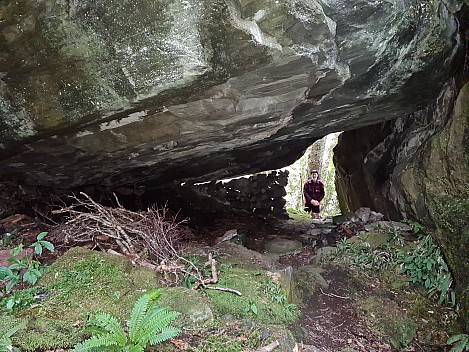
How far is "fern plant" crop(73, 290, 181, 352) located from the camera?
2.77 m

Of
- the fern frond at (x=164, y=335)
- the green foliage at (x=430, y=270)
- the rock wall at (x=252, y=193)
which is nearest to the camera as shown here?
the fern frond at (x=164, y=335)

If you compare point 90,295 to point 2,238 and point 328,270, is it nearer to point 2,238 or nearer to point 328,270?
point 2,238

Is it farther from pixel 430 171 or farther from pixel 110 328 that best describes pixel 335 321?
pixel 110 328

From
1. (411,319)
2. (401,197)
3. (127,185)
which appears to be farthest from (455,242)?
(127,185)

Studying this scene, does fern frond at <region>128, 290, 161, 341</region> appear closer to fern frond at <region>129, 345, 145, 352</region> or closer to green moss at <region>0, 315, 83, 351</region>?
fern frond at <region>129, 345, 145, 352</region>

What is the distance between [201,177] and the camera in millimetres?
9164

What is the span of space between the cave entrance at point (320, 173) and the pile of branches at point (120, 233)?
11.1 meters

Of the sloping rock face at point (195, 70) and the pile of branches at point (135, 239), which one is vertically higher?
the sloping rock face at point (195, 70)

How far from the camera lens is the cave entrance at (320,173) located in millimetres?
17109

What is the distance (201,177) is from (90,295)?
18.4 ft

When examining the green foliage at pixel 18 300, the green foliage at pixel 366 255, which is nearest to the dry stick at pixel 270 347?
the green foliage at pixel 18 300

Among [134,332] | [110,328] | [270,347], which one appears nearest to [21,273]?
[110,328]

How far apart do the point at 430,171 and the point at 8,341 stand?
521 centimetres

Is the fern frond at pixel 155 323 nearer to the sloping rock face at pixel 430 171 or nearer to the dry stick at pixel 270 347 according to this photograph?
the dry stick at pixel 270 347
